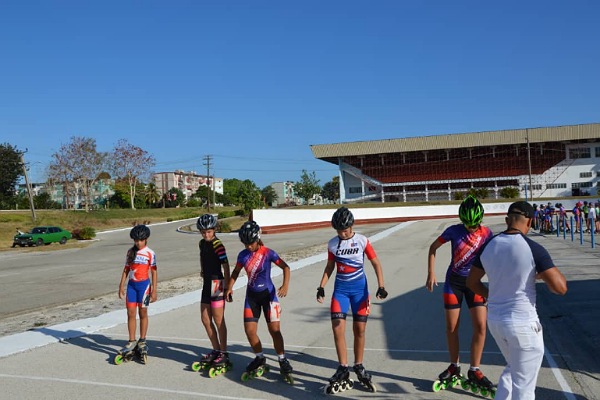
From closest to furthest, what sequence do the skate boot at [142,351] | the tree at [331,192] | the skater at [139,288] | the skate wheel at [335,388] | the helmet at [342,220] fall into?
the skate wheel at [335,388]
the helmet at [342,220]
the skate boot at [142,351]
the skater at [139,288]
the tree at [331,192]

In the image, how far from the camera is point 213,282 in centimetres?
616

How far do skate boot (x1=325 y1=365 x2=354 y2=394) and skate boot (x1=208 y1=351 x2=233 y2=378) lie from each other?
4.55 ft

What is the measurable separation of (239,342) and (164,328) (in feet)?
5.93

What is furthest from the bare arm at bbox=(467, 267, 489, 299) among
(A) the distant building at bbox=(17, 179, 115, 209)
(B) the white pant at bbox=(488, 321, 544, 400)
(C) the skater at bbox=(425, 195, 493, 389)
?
(A) the distant building at bbox=(17, 179, 115, 209)

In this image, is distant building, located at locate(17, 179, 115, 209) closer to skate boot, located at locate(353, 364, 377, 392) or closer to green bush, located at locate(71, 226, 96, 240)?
green bush, located at locate(71, 226, 96, 240)

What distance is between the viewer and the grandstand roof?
8650 cm

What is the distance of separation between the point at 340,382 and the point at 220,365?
152 centimetres

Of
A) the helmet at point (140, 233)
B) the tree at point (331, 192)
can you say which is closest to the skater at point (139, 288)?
the helmet at point (140, 233)

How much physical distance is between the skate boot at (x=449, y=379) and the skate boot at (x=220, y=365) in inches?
91.8

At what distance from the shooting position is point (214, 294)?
6.14 metres

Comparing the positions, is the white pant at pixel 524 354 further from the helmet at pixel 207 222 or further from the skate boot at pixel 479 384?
the helmet at pixel 207 222

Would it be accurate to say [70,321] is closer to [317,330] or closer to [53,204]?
[317,330]

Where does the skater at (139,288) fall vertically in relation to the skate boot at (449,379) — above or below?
above

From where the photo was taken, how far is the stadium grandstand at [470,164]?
87438mm
